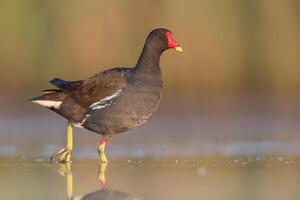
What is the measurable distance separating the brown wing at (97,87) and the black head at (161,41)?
46 centimetres

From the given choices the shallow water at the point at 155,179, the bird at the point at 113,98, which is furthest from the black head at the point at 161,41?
the shallow water at the point at 155,179

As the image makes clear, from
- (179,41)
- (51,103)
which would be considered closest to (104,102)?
(51,103)

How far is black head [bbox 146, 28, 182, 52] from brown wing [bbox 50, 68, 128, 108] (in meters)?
0.46

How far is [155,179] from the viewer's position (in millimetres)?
10578

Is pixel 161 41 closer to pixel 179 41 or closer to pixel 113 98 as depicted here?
pixel 113 98

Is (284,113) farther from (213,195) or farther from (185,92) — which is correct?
(213,195)

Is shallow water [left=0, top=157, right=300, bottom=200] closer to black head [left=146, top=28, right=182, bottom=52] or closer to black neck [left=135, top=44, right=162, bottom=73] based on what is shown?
black neck [left=135, top=44, right=162, bottom=73]

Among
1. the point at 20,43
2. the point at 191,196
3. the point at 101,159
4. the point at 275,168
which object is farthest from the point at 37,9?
the point at 191,196

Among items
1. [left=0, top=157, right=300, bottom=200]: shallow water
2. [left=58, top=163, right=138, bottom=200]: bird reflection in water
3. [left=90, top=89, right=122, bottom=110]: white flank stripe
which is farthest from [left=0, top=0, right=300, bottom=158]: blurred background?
[left=58, top=163, right=138, bottom=200]: bird reflection in water

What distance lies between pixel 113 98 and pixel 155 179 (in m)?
2.13

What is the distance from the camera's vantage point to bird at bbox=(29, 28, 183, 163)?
486 inches

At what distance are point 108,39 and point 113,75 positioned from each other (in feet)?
21.0

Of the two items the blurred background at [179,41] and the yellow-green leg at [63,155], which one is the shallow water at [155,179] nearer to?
the yellow-green leg at [63,155]

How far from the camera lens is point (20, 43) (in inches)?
741
